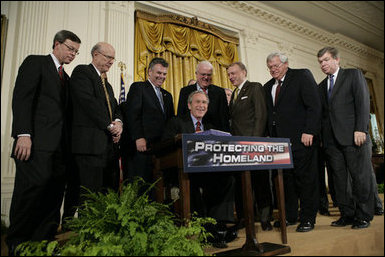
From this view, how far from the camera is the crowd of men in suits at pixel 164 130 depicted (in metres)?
1.55

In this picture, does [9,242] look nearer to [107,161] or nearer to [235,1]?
[107,161]

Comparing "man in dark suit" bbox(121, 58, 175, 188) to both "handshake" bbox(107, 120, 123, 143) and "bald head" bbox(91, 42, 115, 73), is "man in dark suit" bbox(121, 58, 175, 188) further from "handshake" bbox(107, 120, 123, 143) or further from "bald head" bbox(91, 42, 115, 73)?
"bald head" bbox(91, 42, 115, 73)

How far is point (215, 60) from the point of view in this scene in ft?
16.8

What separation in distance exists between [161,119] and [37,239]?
3.96 feet

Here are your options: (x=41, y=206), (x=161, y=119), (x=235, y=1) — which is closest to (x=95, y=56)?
(x=161, y=119)

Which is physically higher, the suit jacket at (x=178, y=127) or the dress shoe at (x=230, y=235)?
the suit jacket at (x=178, y=127)

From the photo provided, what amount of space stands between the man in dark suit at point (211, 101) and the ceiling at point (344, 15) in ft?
14.3

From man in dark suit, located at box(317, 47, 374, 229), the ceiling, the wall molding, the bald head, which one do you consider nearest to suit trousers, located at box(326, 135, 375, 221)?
man in dark suit, located at box(317, 47, 374, 229)

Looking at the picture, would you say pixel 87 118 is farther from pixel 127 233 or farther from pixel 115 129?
pixel 127 233

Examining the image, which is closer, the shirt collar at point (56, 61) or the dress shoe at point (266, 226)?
the shirt collar at point (56, 61)

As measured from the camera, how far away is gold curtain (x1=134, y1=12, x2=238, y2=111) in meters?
4.31

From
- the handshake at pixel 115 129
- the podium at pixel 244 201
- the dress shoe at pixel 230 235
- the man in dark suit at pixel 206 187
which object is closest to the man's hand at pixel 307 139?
the podium at pixel 244 201

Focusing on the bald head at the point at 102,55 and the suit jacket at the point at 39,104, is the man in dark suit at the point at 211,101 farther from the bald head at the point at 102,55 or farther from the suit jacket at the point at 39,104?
the suit jacket at the point at 39,104

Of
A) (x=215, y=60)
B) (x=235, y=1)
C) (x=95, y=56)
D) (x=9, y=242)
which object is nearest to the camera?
(x=9, y=242)
